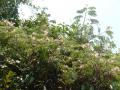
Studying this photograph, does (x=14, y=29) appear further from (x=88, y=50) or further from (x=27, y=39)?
(x=88, y=50)

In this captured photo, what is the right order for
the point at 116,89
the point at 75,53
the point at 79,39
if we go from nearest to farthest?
the point at 116,89
the point at 75,53
the point at 79,39

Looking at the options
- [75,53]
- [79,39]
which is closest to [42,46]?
[75,53]

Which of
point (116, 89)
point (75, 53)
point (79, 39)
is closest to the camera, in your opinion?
point (116, 89)

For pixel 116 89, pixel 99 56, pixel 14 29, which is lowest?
pixel 116 89

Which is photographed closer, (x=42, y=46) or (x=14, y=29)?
(x=42, y=46)

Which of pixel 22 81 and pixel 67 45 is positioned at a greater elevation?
pixel 67 45

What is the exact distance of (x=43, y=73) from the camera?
5.73m

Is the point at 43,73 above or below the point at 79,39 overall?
below

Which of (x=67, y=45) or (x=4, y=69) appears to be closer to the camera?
(x=4, y=69)

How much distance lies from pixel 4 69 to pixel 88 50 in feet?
4.18

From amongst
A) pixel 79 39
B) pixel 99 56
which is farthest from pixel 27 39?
pixel 79 39

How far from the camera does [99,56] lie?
18.9 feet

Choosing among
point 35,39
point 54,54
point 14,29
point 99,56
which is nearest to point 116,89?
Result: point 99,56

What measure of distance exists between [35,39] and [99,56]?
982 millimetres
